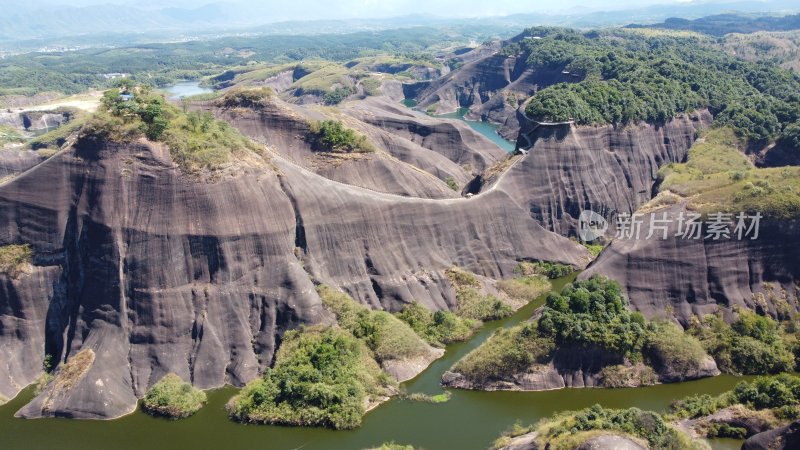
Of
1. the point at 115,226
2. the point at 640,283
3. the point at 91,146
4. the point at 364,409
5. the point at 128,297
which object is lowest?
the point at 364,409

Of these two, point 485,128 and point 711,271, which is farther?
point 485,128

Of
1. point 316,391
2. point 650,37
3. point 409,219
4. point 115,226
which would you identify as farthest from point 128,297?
point 650,37

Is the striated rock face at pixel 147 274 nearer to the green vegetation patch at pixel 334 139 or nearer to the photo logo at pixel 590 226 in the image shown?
the green vegetation patch at pixel 334 139

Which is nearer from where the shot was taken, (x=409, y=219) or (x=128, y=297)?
(x=128, y=297)

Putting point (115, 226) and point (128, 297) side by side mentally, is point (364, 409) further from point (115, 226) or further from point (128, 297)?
point (115, 226)

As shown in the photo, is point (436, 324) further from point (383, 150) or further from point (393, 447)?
point (383, 150)

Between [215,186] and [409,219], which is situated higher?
[215,186]

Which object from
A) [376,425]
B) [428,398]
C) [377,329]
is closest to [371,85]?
[377,329]

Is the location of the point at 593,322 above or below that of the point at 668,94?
below
